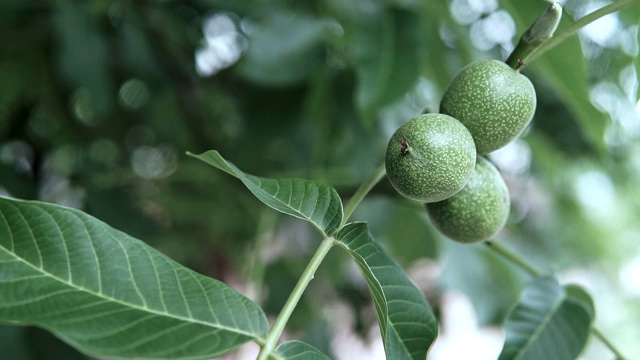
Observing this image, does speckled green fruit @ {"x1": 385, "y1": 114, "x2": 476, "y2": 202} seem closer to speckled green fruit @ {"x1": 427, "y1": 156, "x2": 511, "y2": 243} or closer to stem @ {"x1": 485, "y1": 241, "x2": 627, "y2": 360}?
speckled green fruit @ {"x1": 427, "y1": 156, "x2": 511, "y2": 243}

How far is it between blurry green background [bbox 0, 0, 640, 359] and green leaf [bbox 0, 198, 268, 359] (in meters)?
0.58

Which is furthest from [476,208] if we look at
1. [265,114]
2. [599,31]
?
[599,31]

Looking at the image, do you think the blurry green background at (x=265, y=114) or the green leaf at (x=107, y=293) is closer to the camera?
the green leaf at (x=107, y=293)

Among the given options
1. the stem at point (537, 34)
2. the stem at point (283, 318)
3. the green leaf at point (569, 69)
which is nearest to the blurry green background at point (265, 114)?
the green leaf at point (569, 69)

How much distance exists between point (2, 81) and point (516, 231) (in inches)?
71.8

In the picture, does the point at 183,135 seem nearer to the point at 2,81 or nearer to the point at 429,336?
the point at 2,81

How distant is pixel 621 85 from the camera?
1.87 meters

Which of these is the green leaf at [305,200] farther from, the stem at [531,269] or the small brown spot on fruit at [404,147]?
the stem at [531,269]

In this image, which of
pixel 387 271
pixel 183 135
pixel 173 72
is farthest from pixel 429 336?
pixel 183 135

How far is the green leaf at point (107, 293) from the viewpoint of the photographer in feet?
1.68

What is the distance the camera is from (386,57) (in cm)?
115

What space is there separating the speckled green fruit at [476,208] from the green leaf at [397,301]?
102mm

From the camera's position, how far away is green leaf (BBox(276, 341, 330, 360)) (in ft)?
1.96

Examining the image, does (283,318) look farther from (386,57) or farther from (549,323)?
(386,57)
